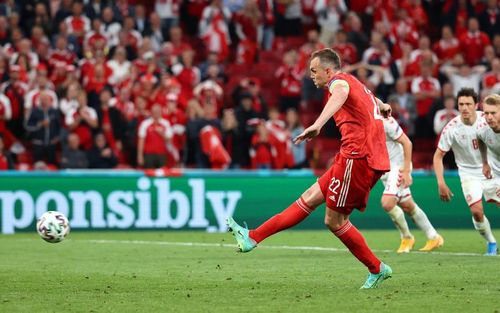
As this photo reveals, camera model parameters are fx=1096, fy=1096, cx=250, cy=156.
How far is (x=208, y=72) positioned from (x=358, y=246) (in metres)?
15.1

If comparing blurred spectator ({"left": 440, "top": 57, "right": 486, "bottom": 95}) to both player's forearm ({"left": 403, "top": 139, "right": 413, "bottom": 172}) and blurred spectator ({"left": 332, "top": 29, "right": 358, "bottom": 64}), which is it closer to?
blurred spectator ({"left": 332, "top": 29, "right": 358, "bottom": 64})

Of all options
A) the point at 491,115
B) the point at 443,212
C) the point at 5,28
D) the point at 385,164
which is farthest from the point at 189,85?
the point at 385,164

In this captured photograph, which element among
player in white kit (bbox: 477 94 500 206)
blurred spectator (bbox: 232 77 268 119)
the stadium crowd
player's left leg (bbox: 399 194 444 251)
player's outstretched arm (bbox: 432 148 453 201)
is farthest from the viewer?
blurred spectator (bbox: 232 77 268 119)

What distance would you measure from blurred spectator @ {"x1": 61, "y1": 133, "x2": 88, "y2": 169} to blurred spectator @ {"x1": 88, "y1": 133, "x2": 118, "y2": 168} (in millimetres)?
148

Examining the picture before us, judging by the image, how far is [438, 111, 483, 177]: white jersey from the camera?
1460cm

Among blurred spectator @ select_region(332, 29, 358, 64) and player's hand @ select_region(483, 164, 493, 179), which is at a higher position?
blurred spectator @ select_region(332, 29, 358, 64)

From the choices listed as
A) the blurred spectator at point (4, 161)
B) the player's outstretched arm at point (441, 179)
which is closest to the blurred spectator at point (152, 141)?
the blurred spectator at point (4, 161)

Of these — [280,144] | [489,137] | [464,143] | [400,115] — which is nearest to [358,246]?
[489,137]

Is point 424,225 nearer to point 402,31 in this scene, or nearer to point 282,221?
point 282,221

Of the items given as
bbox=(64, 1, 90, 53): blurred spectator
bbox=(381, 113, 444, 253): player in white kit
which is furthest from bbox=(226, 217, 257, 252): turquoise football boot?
bbox=(64, 1, 90, 53): blurred spectator

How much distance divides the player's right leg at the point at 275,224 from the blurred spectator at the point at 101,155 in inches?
463

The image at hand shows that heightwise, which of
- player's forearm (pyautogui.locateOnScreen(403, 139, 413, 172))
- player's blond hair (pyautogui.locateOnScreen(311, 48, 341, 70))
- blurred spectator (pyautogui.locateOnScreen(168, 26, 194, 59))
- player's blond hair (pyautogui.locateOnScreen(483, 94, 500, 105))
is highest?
player's blond hair (pyautogui.locateOnScreen(311, 48, 341, 70))

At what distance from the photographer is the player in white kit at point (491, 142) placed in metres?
13.1

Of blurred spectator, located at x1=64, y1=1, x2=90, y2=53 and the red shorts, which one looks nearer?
the red shorts
